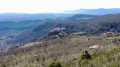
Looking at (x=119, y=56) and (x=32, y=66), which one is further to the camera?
(x=32, y=66)

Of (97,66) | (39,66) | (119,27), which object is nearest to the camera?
(97,66)

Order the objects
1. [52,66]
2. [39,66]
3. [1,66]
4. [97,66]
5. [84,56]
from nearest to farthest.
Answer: [97,66] < [52,66] < [84,56] < [39,66] < [1,66]

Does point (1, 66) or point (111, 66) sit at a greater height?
point (111, 66)

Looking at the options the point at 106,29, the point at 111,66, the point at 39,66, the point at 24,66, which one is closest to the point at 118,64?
the point at 111,66

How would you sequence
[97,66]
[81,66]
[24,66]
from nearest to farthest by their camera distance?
[97,66] < [81,66] < [24,66]

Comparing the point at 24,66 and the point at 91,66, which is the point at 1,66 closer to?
the point at 24,66

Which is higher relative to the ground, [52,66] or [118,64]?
[118,64]

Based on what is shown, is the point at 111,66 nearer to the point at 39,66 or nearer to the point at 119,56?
the point at 119,56

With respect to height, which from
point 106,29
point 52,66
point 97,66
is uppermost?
point 97,66

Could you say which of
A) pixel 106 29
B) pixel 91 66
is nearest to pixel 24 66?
pixel 91 66
